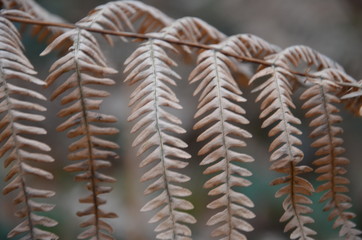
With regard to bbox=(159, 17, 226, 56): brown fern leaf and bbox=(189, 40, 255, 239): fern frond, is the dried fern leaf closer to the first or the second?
bbox=(189, 40, 255, 239): fern frond

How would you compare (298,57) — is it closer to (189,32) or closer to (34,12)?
(189,32)

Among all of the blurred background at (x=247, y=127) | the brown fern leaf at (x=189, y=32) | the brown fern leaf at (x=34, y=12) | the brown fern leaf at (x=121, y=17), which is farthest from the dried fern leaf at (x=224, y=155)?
the blurred background at (x=247, y=127)

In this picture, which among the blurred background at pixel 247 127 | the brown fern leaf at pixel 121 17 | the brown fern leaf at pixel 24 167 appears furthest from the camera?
the blurred background at pixel 247 127

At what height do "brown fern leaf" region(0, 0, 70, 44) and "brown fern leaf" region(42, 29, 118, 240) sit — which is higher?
"brown fern leaf" region(0, 0, 70, 44)

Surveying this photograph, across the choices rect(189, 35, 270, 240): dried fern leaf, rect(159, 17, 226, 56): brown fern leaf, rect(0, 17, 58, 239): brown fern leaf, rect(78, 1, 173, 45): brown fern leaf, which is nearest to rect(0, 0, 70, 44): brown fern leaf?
rect(78, 1, 173, 45): brown fern leaf

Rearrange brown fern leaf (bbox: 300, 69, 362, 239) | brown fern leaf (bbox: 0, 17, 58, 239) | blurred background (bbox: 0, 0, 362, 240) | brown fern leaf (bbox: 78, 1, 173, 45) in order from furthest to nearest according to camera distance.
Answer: blurred background (bbox: 0, 0, 362, 240) < brown fern leaf (bbox: 78, 1, 173, 45) < brown fern leaf (bbox: 300, 69, 362, 239) < brown fern leaf (bbox: 0, 17, 58, 239)

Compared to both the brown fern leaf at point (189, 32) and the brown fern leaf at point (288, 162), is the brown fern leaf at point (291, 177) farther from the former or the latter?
the brown fern leaf at point (189, 32)

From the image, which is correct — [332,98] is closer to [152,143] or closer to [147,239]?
[152,143]
